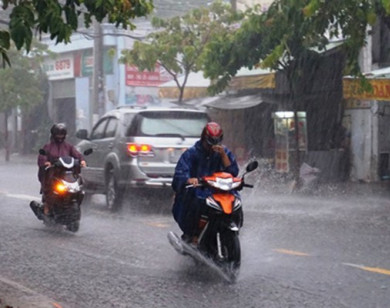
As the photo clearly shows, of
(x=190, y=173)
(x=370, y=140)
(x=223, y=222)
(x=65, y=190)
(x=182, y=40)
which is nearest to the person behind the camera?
(x=223, y=222)

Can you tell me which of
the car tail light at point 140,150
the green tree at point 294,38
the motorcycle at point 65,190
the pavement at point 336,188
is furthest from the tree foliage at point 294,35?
the motorcycle at point 65,190

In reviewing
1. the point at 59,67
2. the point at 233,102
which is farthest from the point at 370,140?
the point at 59,67

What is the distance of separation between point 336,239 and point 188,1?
93.4 feet

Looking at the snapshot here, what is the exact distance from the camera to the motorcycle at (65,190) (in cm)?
1142

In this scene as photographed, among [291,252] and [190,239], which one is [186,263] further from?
[291,252]

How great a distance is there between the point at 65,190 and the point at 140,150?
291 centimetres

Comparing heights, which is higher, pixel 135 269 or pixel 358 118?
pixel 358 118

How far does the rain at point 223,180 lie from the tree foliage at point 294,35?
4 cm

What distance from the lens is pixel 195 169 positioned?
8641 millimetres

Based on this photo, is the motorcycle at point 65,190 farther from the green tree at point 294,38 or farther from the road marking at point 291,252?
the green tree at point 294,38


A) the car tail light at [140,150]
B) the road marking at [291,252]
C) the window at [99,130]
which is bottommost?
the road marking at [291,252]

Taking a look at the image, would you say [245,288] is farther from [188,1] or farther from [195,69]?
[188,1]

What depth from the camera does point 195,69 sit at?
2662 cm

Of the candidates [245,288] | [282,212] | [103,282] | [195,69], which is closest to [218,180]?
[245,288]
